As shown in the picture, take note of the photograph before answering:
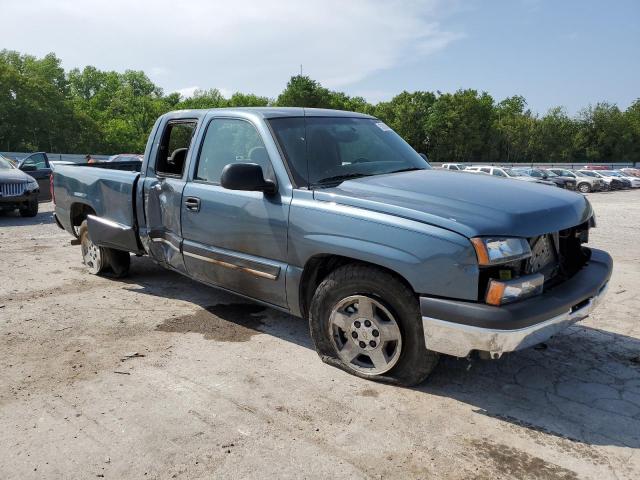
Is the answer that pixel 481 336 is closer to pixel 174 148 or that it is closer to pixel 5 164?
pixel 174 148

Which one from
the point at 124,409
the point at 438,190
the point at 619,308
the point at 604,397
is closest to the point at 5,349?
the point at 124,409

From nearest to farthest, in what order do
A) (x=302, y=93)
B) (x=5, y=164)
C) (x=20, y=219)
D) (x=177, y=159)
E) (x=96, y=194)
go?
(x=177, y=159), (x=96, y=194), (x=20, y=219), (x=5, y=164), (x=302, y=93)

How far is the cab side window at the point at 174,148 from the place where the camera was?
195 inches

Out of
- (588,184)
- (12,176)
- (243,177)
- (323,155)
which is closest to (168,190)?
(243,177)

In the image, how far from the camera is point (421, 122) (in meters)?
77.1

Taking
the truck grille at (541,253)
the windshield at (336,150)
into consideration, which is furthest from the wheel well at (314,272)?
the truck grille at (541,253)

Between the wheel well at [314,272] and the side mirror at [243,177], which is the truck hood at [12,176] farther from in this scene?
the wheel well at [314,272]

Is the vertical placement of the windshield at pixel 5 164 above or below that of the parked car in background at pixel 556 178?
above

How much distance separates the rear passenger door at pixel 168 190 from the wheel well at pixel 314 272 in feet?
4.90

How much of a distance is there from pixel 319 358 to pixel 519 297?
161 centimetres

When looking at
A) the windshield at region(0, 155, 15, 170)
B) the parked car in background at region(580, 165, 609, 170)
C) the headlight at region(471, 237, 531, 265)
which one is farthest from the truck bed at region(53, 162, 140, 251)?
the parked car in background at region(580, 165, 609, 170)

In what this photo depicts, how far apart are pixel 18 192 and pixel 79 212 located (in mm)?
6528

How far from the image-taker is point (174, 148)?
17.0 ft

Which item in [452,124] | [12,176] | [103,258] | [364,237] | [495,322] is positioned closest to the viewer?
[495,322]
